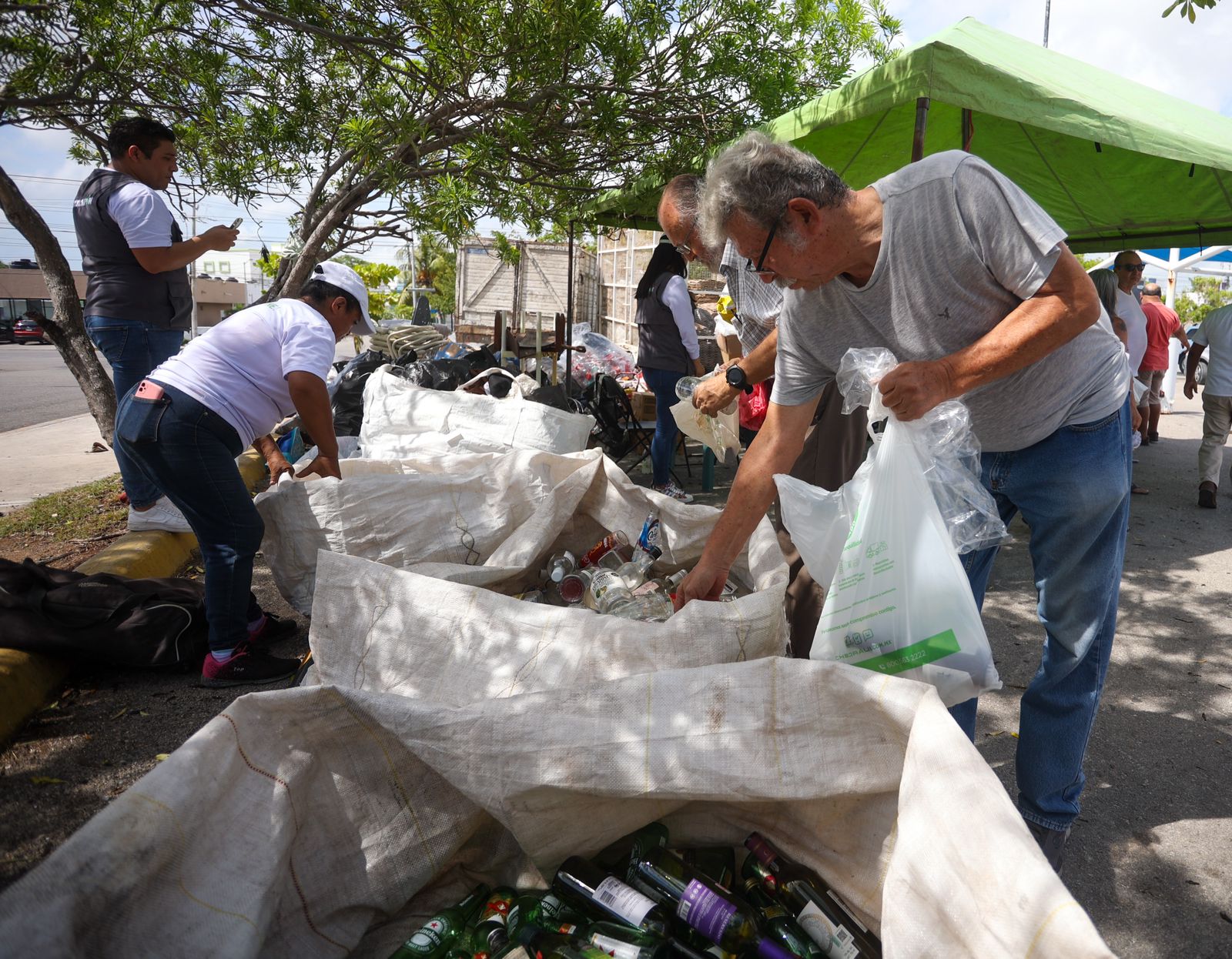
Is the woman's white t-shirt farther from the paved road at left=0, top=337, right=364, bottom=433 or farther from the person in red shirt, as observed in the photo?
the person in red shirt

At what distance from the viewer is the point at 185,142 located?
207 inches

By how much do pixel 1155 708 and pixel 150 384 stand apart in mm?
3792

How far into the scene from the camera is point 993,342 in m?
1.61

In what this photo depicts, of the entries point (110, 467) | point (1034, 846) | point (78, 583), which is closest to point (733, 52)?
point (78, 583)

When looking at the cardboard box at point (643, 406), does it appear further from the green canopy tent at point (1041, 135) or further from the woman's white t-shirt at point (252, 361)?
the woman's white t-shirt at point (252, 361)

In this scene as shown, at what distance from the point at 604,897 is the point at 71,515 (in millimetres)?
4710

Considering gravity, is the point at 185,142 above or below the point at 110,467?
above

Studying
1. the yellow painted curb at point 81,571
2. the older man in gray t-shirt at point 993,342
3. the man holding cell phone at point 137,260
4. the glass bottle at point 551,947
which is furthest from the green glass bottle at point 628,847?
the man holding cell phone at point 137,260

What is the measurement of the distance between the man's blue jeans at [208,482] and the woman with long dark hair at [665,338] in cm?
333

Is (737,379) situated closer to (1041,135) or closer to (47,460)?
(1041,135)

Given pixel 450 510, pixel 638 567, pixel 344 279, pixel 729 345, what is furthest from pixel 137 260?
pixel 638 567

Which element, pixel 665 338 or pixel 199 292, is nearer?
pixel 665 338

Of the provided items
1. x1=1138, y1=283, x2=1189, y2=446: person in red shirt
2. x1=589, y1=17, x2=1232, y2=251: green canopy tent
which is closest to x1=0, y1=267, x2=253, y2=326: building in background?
x1=1138, y1=283, x2=1189, y2=446: person in red shirt

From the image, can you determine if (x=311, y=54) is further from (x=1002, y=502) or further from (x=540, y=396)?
(x=1002, y=502)
